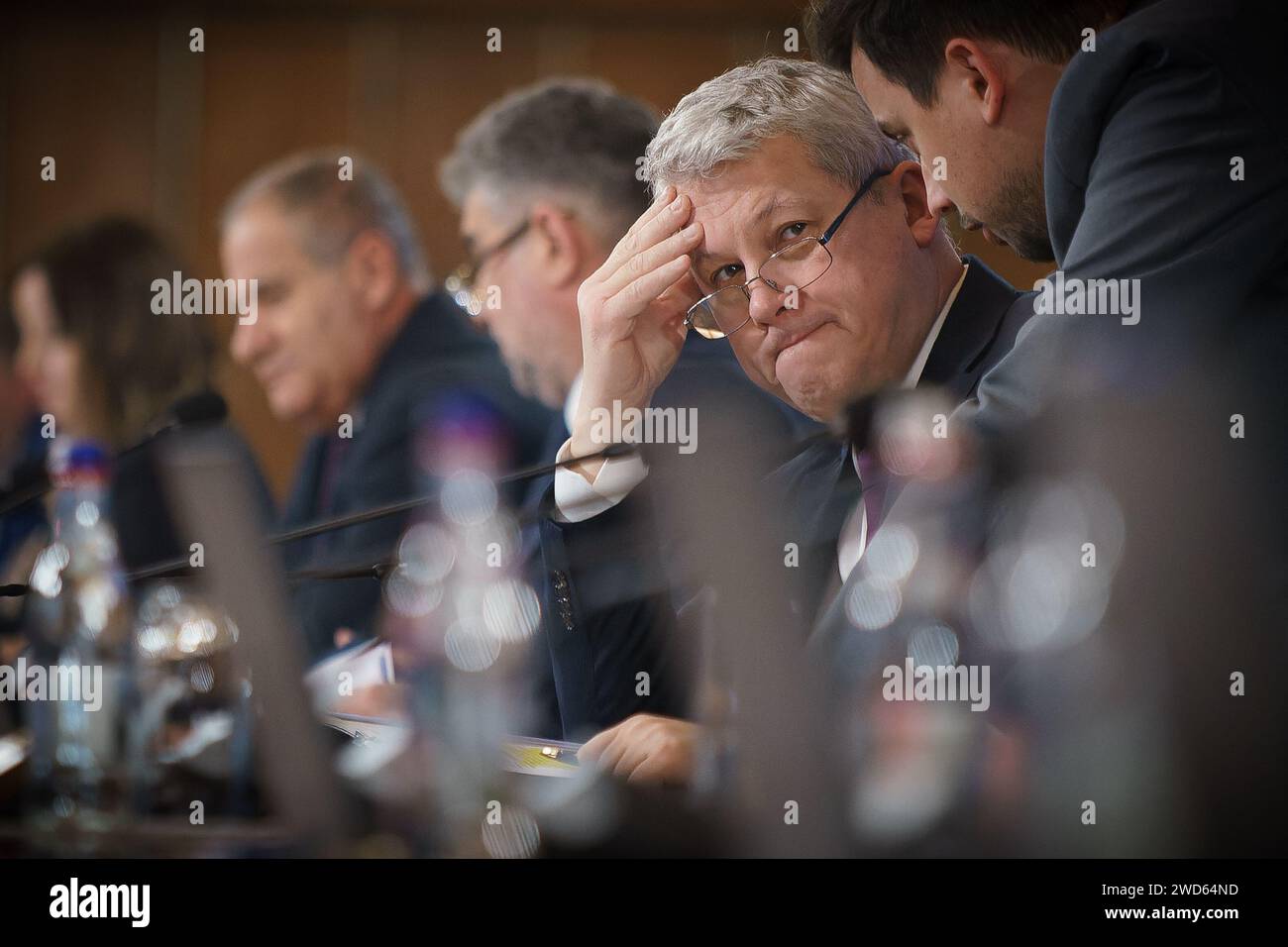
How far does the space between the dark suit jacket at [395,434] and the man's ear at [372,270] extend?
0.07m

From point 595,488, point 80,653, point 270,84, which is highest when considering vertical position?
point 270,84

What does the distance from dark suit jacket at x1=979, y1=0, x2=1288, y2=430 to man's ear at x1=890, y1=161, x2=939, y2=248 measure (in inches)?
11.0

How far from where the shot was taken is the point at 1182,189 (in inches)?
52.6

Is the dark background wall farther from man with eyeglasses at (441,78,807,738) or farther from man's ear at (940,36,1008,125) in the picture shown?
man's ear at (940,36,1008,125)

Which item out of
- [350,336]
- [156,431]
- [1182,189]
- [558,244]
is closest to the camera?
[1182,189]

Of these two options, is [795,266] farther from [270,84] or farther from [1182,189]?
[270,84]

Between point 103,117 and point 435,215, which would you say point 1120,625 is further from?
point 103,117

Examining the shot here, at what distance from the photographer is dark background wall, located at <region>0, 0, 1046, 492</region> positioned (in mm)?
1845

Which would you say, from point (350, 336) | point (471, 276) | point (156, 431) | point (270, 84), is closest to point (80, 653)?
point (156, 431)

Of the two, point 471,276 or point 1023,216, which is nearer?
point 1023,216

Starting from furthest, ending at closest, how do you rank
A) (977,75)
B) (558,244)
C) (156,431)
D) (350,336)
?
(350,336)
(558,244)
(156,431)
(977,75)

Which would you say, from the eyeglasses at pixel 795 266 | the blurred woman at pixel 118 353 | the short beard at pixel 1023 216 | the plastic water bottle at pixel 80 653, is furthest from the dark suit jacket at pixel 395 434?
the short beard at pixel 1023 216

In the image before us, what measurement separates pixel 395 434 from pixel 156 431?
352mm
